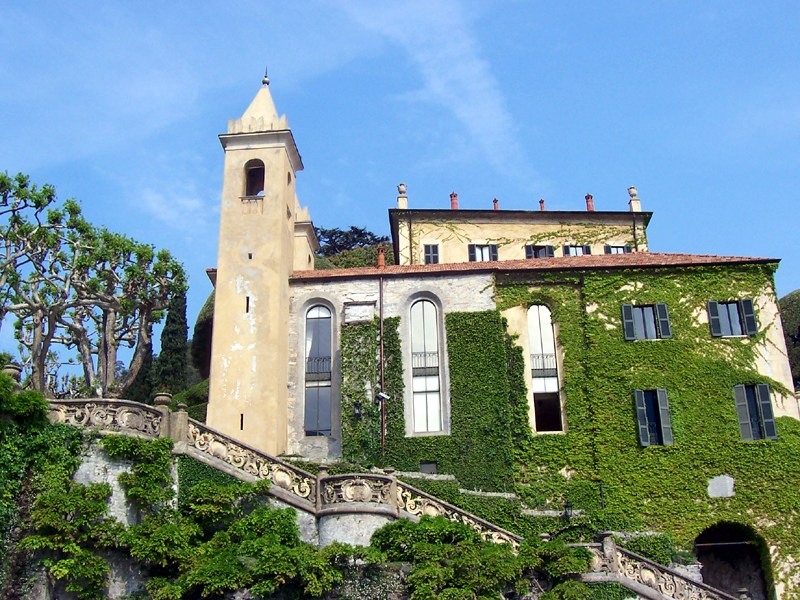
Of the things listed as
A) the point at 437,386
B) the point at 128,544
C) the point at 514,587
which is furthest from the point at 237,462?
the point at 437,386

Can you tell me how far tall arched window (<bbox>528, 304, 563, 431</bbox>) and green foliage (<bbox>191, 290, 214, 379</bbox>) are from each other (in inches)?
965

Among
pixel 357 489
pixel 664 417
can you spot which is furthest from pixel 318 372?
pixel 664 417

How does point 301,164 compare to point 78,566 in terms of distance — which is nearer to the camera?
→ point 78,566

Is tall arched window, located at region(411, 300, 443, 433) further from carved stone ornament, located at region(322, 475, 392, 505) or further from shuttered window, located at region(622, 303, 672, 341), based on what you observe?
carved stone ornament, located at region(322, 475, 392, 505)

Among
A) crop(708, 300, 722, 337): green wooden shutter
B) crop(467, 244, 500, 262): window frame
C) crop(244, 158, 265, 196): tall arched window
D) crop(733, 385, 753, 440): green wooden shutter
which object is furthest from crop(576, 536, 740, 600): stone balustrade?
crop(467, 244, 500, 262): window frame

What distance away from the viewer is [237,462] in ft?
72.9

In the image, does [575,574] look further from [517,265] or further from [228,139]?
[228,139]

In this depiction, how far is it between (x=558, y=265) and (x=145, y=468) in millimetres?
17846

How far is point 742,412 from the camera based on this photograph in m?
29.6

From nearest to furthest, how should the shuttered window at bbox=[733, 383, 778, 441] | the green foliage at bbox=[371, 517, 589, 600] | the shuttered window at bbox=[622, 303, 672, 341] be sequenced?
the green foliage at bbox=[371, 517, 589, 600] < the shuttered window at bbox=[733, 383, 778, 441] < the shuttered window at bbox=[622, 303, 672, 341]

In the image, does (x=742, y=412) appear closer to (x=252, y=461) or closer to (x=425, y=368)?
(x=425, y=368)

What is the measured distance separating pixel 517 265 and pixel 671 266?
229 inches

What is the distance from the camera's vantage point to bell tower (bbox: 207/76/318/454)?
30422mm

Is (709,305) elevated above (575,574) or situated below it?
above
